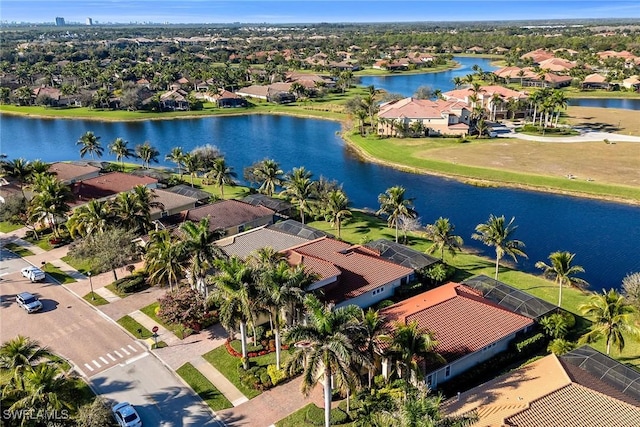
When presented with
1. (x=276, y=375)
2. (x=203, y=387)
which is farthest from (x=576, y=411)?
(x=203, y=387)

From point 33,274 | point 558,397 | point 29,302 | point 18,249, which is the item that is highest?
point 558,397

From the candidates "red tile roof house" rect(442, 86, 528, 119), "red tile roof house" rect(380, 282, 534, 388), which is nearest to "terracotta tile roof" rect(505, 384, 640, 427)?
"red tile roof house" rect(380, 282, 534, 388)

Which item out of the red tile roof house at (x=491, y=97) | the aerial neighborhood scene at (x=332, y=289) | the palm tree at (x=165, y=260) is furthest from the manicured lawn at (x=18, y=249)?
the red tile roof house at (x=491, y=97)

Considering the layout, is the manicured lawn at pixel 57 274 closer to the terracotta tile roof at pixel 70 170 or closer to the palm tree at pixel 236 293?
the palm tree at pixel 236 293

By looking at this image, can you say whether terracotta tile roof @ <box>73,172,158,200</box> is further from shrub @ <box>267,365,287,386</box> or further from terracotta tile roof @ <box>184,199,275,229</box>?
shrub @ <box>267,365,287,386</box>

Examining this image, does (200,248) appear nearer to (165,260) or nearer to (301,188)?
(165,260)

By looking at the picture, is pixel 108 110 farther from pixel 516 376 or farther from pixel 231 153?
pixel 516 376
